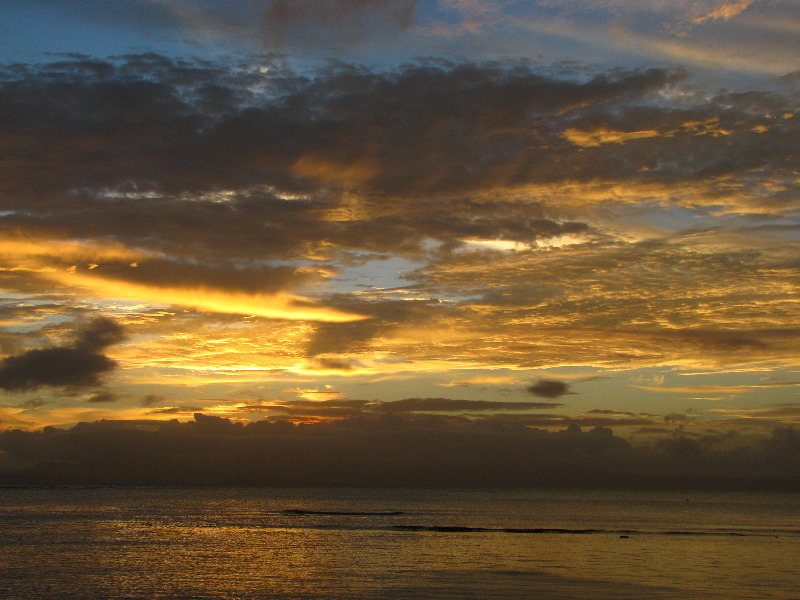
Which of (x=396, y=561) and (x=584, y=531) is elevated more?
(x=396, y=561)

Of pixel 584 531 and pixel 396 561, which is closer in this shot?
pixel 396 561

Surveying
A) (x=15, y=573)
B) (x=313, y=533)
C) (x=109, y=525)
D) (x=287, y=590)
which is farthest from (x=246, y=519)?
(x=287, y=590)

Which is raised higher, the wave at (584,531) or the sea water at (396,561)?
the sea water at (396,561)

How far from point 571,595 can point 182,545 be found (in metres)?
49.7

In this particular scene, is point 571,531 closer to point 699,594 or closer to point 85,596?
point 699,594

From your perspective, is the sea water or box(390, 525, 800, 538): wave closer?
the sea water

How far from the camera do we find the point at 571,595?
153ft

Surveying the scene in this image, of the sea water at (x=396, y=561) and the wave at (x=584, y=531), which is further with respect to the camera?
the wave at (x=584, y=531)

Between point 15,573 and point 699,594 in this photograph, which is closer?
point 699,594

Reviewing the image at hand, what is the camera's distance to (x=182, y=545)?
7994 centimetres

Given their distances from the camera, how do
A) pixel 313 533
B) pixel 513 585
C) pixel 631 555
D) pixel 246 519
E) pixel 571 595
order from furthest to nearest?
pixel 246 519, pixel 313 533, pixel 631 555, pixel 513 585, pixel 571 595

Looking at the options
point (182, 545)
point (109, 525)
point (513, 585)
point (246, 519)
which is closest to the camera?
point (513, 585)

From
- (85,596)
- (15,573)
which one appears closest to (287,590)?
(85,596)

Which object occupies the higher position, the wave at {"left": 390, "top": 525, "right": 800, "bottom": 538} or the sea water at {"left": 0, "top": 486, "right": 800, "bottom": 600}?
the sea water at {"left": 0, "top": 486, "right": 800, "bottom": 600}
